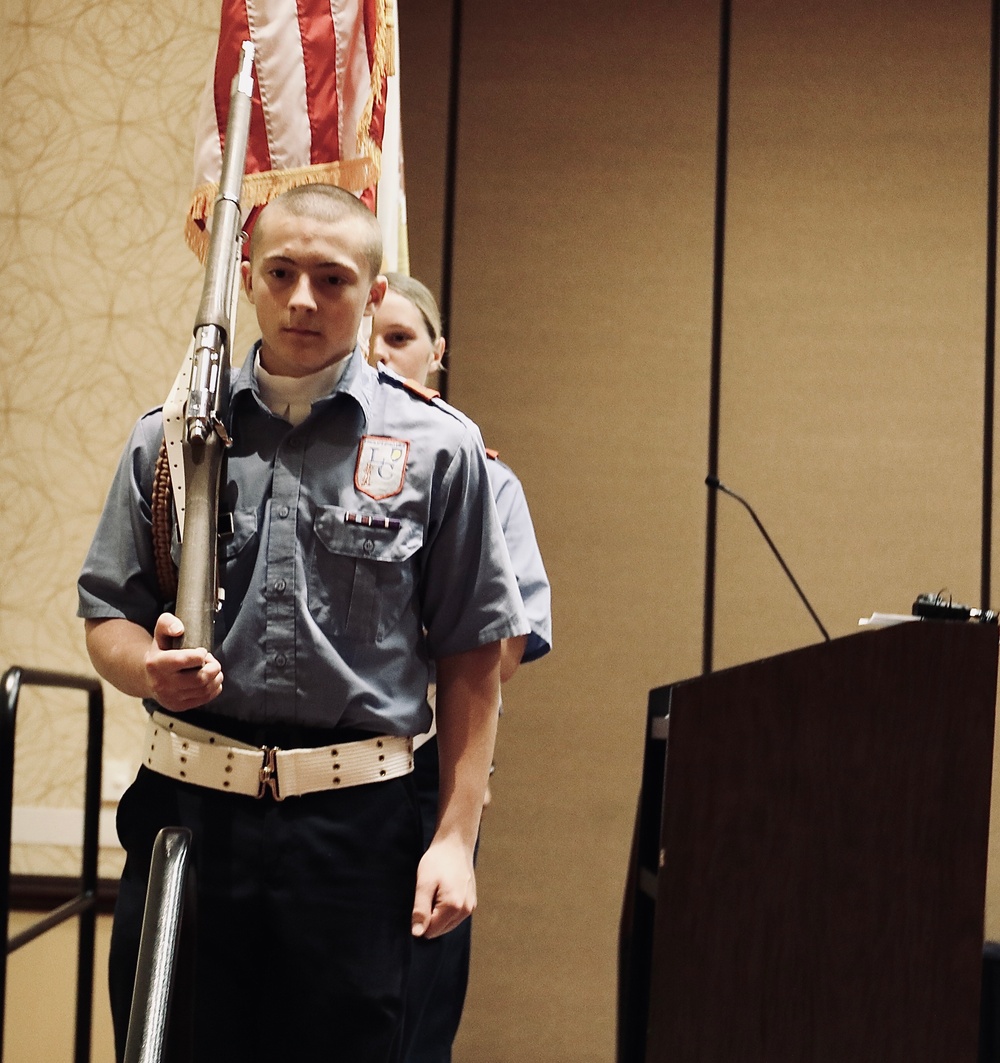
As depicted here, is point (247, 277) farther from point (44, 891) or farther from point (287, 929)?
point (44, 891)

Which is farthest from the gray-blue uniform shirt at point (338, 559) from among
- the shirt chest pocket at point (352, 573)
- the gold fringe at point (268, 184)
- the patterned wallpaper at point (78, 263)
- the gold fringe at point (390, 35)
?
the patterned wallpaper at point (78, 263)

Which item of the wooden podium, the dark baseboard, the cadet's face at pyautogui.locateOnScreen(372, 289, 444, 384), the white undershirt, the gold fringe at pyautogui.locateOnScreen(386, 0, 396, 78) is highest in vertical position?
the gold fringe at pyautogui.locateOnScreen(386, 0, 396, 78)

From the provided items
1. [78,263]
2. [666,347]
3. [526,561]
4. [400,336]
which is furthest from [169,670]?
[666,347]

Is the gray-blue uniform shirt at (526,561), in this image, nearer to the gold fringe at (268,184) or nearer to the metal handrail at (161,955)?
the gold fringe at (268,184)

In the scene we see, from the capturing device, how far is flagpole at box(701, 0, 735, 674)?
11.0 ft

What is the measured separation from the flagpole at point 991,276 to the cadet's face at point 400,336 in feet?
6.29

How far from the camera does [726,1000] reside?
1.73 meters

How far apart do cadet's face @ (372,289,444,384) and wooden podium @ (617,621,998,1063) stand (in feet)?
2.61

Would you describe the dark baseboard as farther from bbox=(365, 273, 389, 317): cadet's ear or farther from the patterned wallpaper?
bbox=(365, 273, 389, 317): cadet's ear

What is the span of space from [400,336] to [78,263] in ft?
3.32

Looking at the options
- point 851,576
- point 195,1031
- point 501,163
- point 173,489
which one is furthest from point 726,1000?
point 501,163

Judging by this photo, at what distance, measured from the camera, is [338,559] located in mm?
1247

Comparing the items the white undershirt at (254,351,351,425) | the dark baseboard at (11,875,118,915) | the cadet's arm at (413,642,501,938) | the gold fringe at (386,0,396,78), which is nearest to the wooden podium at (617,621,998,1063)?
the cadet's arm at (413,642,501,938)

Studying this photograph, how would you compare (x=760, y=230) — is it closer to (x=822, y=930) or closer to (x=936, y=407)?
(x=936, y=407)
